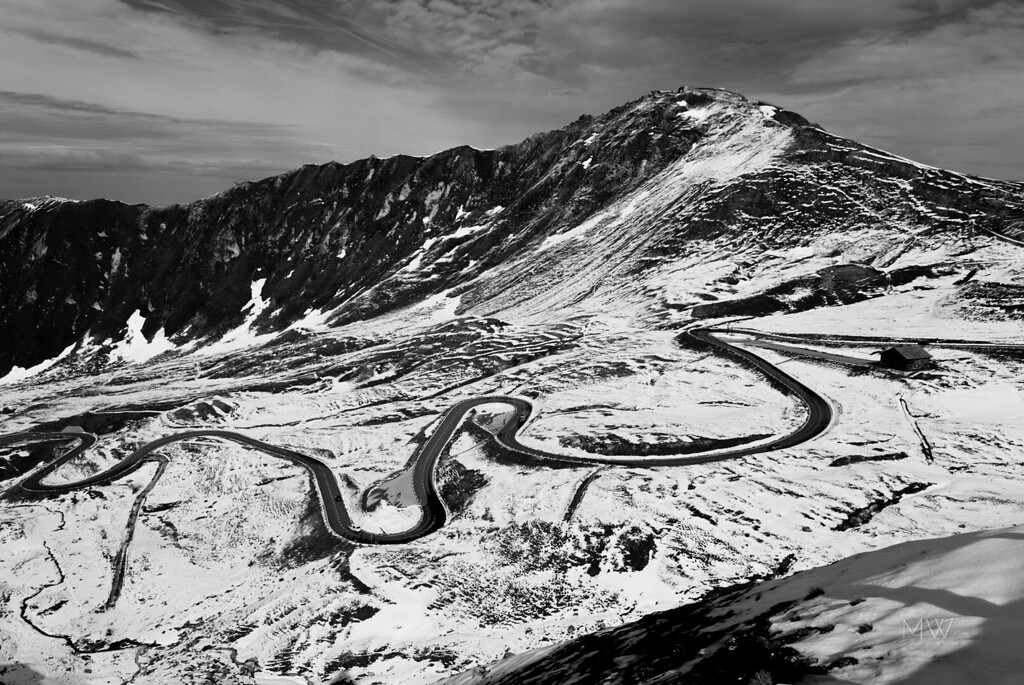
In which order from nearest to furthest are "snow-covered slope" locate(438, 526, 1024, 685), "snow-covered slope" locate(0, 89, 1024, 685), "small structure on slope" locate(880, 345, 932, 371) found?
"snow-covered slope" locate(438, 526, 1024, 685)
"snow-covered slope" locate(0, 89, 1024, 685)
"small structure on slope" locate(880, 345, 932, 371)

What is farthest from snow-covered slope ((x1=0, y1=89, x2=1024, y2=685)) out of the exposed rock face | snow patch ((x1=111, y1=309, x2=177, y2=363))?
snow patch ((x1=111, y1=309, x2=177, y2=363))

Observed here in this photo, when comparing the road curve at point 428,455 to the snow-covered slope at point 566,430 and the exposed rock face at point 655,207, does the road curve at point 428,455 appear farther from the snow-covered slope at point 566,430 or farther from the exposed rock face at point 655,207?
the exposed rock face at point 655,207

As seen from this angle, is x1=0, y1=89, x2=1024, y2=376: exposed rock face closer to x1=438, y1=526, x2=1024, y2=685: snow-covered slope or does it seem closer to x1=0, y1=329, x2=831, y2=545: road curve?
x1=0, y1=329, x2=831, y2=545: road curve

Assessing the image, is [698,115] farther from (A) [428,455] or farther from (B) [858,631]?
(B) [858,631]

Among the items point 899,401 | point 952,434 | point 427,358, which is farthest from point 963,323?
point 427,358

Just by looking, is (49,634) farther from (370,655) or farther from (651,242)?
(651,242)
